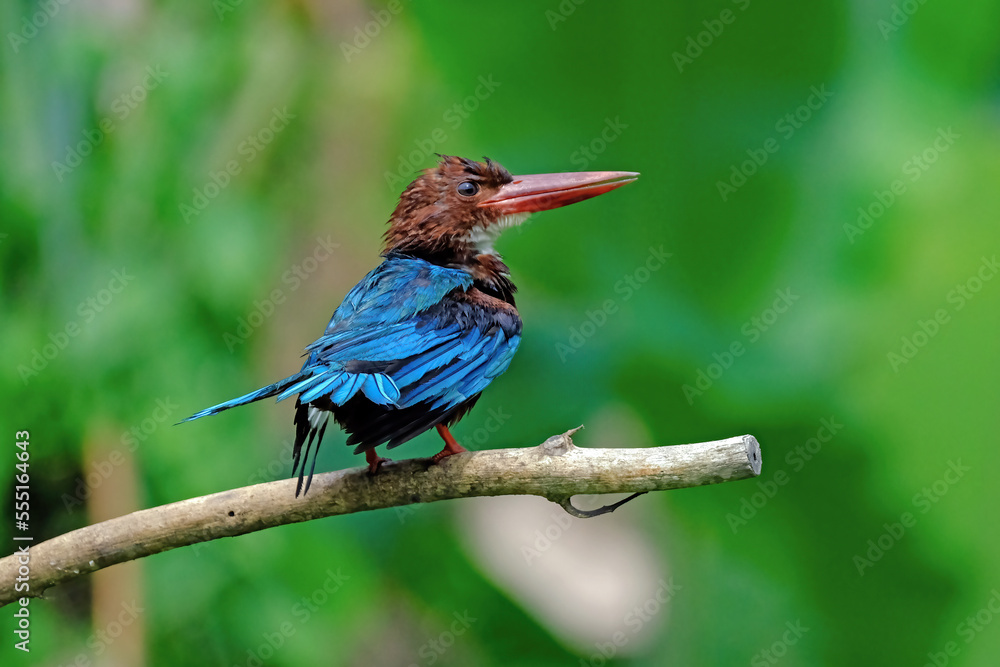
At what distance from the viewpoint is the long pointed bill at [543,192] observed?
1920mm

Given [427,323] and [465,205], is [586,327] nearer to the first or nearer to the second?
[465,205]

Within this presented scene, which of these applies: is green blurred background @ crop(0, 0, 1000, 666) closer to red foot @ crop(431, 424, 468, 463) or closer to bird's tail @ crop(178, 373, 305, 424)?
red foot @ crop(431, 424, 468, 463)

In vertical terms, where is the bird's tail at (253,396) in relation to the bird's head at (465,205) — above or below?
below

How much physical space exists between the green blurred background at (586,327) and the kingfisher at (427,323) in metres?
0.13

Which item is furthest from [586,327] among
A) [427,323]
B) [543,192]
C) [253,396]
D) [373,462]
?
[253,396]

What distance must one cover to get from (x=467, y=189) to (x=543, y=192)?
0.17 meters

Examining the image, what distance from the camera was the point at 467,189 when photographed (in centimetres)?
207

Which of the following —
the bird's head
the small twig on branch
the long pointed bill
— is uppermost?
the long pointed bill

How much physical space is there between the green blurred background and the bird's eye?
14 cm

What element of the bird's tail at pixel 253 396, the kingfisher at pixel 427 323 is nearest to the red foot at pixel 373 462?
the kingfisher at pixel 427 323

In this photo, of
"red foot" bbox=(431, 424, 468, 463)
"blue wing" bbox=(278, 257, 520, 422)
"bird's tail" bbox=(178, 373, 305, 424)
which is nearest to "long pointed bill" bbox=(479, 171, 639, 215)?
"blue wing" bbox=(278, 257, 520, 422)

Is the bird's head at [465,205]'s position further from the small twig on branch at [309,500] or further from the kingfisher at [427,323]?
the small twig on branch at [309,500]

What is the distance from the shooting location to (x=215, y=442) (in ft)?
7.66

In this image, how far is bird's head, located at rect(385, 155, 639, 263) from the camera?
2.01 meters
